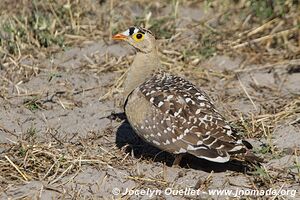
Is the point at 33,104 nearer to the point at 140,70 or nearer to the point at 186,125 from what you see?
the point at 140,70

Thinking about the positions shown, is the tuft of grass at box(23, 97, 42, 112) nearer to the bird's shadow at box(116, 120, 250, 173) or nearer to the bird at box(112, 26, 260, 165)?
the bird's shadow at box(116, 120, 250, 173)

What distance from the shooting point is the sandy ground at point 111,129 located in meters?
4.25

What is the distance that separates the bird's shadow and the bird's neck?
14.2 inches

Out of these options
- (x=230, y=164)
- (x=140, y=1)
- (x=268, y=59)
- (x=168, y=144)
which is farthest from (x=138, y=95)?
(x=140, y=1)

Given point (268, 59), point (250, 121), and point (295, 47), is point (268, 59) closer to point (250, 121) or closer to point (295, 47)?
point (295, 47)

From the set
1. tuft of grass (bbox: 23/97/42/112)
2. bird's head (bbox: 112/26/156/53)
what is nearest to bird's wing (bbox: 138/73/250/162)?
bird's head (bbox: 112/26/156/53)

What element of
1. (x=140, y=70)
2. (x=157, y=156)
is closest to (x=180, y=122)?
(x=157, y=156)

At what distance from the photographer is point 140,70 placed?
5.01 meters

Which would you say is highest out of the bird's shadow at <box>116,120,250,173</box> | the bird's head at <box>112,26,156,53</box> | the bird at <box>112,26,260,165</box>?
the bird's head at <box>112,26,156,53</box>

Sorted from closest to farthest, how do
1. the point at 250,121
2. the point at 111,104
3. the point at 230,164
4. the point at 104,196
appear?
the point at 104,196 → the point at 230,164 → the point at 250,121 → the point at 111,104

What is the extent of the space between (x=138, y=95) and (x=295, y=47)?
105 inches

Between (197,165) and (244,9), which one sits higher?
(244,9)

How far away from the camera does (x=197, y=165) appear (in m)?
4.62

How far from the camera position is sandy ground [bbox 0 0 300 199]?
4.25m
